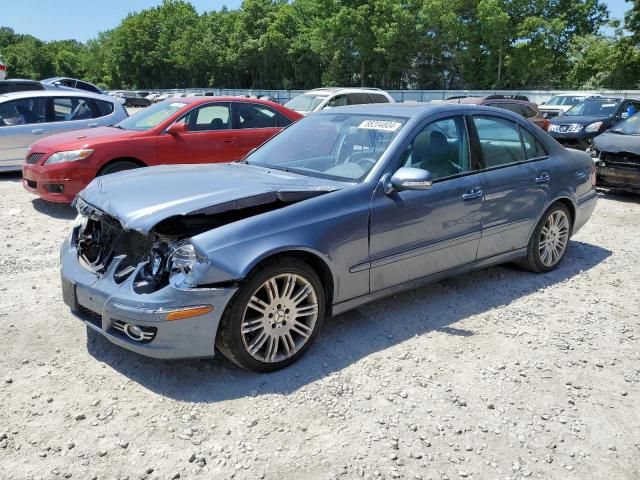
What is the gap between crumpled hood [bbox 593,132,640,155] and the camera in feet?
29.3

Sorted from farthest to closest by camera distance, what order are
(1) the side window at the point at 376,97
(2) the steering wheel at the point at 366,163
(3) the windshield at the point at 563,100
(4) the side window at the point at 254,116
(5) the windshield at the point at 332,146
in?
(3) the windshield at the point at 563,100 → (1) the side window at the point at 376,97 → (4) the side window at the point at 254,116 → (5) the windshield at the point at 332,146 → (2) the steering wheel at the point at 366,163

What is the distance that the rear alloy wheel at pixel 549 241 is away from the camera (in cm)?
532

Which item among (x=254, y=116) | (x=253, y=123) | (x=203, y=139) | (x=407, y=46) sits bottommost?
(x=203, y=139)

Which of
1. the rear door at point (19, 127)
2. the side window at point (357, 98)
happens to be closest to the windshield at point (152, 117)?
the rear door at point (19, 127)

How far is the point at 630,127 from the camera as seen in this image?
32.5 ft

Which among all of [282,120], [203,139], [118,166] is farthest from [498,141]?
[118,166]

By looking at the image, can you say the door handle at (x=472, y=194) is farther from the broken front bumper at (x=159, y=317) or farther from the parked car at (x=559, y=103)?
the parked car at (x=559, y=103)

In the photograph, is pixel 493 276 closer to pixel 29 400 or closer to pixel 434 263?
pixel 434 263

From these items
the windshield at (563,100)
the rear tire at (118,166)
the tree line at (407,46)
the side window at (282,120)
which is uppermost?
the tree line at (407,46)

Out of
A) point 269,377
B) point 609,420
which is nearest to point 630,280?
point 609,420

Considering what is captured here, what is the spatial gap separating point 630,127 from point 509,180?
255 inches

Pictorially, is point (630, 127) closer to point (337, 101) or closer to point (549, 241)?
point (549, 241)

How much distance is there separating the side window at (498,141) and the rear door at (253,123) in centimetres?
432

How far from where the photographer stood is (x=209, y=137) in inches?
328
